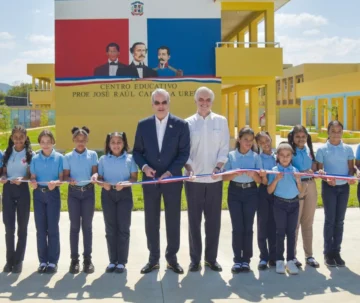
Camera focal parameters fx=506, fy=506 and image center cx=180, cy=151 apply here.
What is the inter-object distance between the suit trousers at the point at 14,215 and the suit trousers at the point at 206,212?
5.85ft

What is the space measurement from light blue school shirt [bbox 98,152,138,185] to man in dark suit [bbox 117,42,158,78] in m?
15.3

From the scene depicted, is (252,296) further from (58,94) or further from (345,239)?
(58,94)

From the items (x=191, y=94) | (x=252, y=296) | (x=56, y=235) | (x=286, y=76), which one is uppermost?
(x=286, y=76)

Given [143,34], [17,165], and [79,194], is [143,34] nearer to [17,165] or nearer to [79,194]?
[17,165]

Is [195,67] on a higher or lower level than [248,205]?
higher

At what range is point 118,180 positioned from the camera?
5465mm

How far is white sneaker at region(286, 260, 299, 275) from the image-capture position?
532 centimetres

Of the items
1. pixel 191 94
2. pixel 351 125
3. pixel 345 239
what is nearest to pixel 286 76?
pixel 351 125

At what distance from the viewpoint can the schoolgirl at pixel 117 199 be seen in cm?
545

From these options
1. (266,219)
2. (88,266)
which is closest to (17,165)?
(88,266)

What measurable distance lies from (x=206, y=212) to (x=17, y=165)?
2.12 metres

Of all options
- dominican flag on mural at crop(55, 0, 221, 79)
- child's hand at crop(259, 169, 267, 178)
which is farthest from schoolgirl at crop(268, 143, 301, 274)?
dominican flag on mural at crop(55, 0, 221, 79)

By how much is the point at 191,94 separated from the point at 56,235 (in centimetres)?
1573

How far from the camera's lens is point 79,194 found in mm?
5422
